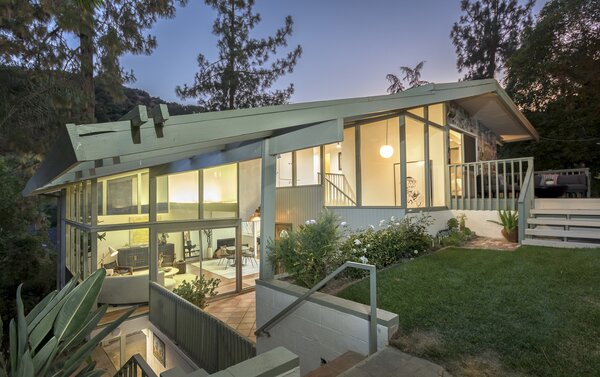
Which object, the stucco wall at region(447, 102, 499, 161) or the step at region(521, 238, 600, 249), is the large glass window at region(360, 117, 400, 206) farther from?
the step at region(521, 238, 600, 249)

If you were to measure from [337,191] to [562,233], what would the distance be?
5069 millimetres

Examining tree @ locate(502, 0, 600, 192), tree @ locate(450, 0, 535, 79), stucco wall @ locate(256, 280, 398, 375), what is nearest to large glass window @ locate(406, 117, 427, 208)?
stucco wall @ locate(256, 280, 398, 375)

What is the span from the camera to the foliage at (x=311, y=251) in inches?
168

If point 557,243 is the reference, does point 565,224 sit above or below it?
above

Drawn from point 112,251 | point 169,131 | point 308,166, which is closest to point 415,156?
point 308,166

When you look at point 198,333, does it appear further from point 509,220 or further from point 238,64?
point 238,64

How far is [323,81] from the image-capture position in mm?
20125

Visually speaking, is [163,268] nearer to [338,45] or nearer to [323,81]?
[338,45]

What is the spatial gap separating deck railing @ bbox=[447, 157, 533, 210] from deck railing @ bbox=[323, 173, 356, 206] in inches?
107

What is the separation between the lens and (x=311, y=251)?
429 cm

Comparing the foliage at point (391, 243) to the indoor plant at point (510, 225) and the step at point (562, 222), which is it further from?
the step at point (562, 222)

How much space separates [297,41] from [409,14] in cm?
570

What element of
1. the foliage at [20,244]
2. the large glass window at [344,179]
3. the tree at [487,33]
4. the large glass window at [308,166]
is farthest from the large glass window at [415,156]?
the tree at [487,33]

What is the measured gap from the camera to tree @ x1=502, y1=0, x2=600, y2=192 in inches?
466
